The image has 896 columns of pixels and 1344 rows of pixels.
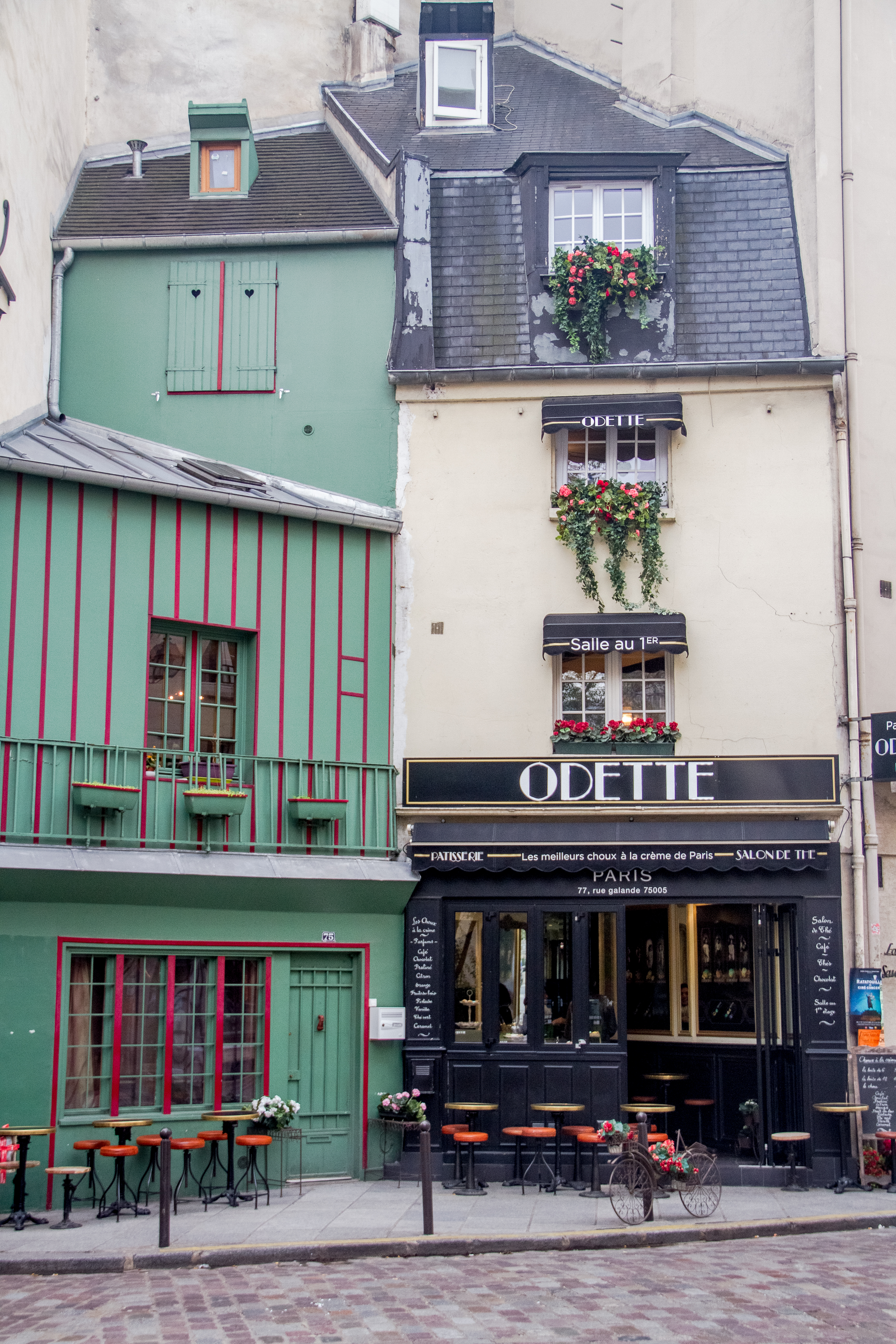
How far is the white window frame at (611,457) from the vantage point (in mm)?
15312

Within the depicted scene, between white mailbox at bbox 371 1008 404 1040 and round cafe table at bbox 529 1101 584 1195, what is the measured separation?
1.50 metres

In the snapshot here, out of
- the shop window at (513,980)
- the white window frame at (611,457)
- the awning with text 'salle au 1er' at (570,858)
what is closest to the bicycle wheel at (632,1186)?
the shop window at (513,980)

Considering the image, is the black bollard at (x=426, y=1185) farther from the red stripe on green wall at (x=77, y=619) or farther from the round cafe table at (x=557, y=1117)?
the red stripe on green wall at (x=77, y=619)

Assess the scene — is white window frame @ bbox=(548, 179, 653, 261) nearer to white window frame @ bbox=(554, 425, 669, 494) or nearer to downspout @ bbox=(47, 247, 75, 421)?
white window frame @ bbox=(554, 425, 669, 494)

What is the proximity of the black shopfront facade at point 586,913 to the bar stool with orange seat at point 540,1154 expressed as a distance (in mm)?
307

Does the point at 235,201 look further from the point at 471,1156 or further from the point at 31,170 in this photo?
the point at 471,1156

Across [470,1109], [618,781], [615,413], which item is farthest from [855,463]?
[470,1109]

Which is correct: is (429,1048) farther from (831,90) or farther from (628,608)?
(831,90)

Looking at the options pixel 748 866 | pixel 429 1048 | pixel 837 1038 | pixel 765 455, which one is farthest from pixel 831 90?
pixel 429 1048

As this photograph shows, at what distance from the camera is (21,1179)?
11.8 meters

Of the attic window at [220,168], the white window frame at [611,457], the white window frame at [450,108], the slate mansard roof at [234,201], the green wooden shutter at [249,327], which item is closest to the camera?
the white window frame at [611,457]

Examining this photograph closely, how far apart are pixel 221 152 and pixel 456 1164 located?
39.6 ft

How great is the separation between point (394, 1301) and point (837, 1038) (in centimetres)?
634

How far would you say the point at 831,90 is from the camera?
16.3 m
